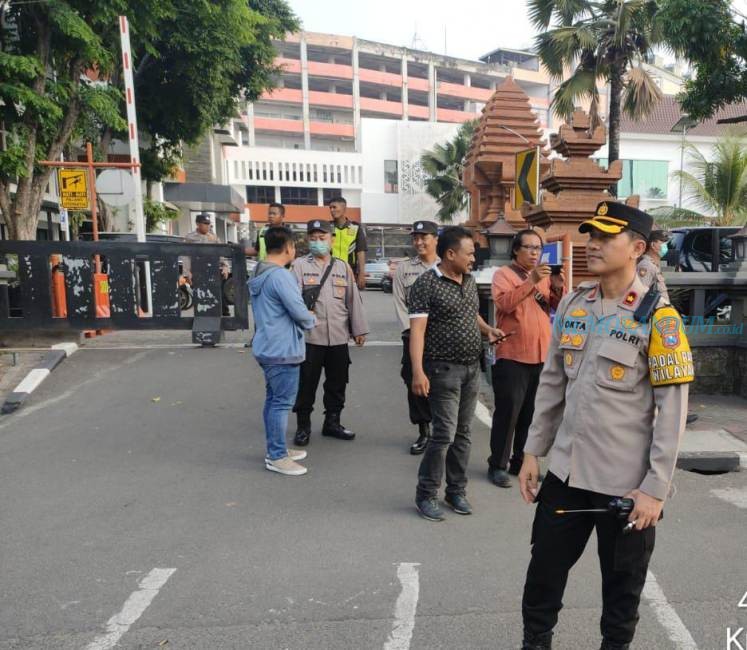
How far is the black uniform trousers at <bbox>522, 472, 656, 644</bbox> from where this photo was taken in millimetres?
2146

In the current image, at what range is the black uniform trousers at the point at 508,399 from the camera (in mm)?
4414

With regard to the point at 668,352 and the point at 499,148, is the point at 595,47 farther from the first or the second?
the point at 668,352

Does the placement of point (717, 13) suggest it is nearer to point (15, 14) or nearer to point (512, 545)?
point (512, 545)

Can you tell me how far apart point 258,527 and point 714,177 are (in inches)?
787

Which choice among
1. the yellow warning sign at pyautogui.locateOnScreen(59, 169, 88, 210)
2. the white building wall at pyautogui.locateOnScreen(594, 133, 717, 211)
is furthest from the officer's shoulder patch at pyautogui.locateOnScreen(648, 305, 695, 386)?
the white building wall at pyautogui.locateOnScreen(594, 133, 717, 211)

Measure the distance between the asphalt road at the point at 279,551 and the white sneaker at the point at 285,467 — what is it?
0.25 feet

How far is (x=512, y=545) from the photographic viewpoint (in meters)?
3.56

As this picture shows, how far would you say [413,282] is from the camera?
489 cm

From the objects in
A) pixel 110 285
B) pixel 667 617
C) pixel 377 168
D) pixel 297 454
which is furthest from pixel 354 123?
pixel 667 617

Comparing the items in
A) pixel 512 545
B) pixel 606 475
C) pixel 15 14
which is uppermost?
pixel 15 14

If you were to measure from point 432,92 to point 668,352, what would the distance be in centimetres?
6169

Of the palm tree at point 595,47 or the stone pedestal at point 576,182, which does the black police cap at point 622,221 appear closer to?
the stone pedestal at point 576,182

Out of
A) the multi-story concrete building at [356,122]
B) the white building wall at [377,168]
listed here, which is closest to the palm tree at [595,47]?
the multi-story concrete building at [356,122]

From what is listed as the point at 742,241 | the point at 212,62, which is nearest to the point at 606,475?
the point at 742,241
